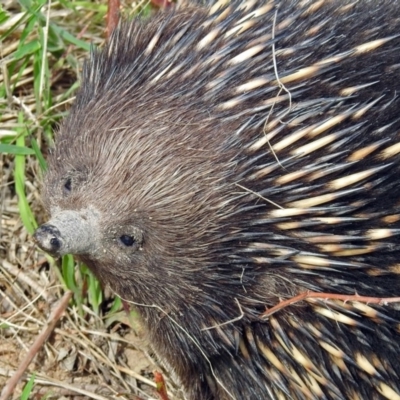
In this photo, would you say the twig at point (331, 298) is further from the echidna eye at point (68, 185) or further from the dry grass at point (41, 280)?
the dry grass at point (41, 280)

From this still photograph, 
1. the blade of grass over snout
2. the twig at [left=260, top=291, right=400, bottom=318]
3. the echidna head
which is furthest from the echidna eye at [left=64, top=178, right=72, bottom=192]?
the blade of grass over snout

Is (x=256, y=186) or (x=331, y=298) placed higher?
(x=256, y=186)

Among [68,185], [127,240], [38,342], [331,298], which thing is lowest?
[38,342]

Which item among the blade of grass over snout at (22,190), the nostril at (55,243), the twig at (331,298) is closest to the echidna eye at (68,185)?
the nostril at (55,243)

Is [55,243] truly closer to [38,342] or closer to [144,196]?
[144,196]

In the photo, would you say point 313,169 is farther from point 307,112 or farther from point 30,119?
point 30,119

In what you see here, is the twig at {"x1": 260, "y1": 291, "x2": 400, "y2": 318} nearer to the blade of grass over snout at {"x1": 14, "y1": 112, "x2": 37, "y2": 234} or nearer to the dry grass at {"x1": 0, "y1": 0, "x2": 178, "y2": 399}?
the dry grass at {"x1": 0, "y1": 0, "x2": 178, "y2": 399}

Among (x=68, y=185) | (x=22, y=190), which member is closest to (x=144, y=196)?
(x=68, y=185)
